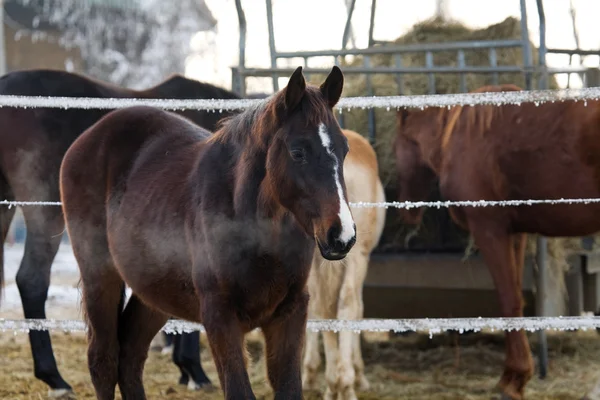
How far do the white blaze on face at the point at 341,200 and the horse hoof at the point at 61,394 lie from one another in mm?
2591

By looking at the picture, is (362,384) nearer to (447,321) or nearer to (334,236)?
(447,321)

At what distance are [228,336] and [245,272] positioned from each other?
0.20m

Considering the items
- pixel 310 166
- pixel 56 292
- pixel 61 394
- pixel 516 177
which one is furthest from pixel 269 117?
pixel 56 292

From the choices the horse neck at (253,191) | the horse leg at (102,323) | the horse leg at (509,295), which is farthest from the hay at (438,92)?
the horse neck at (253,191)

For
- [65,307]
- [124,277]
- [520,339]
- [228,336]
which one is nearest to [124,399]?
[124,277]

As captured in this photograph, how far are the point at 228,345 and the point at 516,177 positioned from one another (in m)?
2.41

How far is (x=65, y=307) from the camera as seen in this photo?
712 centimetres

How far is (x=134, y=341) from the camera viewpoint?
3258 millimetres

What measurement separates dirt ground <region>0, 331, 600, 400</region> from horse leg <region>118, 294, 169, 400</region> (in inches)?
44.3

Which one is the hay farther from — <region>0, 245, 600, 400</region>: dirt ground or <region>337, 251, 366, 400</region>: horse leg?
<region>337, 251, 366, 400</region>: horse leg

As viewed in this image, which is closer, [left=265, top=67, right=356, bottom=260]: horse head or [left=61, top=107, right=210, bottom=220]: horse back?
[left=265, top=67, right=356, bottom=260]: horse head

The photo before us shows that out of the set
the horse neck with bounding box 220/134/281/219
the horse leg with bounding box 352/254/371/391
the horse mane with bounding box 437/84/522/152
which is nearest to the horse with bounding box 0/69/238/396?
the horse leg with bounding box 352/254/371/391

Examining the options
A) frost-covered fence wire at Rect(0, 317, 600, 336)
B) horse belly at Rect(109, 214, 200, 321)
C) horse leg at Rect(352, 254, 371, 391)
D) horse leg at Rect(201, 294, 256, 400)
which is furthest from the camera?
horse leg at Rect(352, 254, 371, 391)

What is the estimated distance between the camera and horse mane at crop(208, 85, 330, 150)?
2.31 meters
